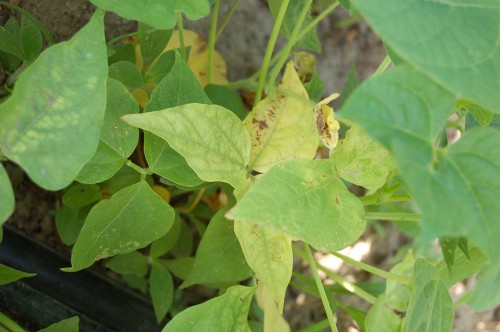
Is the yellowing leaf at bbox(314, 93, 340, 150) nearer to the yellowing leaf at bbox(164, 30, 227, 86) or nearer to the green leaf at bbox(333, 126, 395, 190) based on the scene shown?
the green leaf at bbox(333, 126, 395, 190)

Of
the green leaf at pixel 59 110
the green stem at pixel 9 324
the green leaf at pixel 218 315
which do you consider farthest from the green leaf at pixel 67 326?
the green leaf at pixel 59 110

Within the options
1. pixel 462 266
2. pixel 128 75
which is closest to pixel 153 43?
pixel 128 75

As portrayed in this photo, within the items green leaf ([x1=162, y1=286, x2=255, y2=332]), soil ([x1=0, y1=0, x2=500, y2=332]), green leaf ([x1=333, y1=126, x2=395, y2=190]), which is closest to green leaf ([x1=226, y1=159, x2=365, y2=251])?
green leaf ([x1=333, y1=126, x2=395, y2=190])

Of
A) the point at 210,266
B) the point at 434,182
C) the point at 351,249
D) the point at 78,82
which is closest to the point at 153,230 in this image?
the point at 210,266

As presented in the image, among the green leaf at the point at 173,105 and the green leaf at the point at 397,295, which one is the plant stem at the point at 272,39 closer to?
the green leaf at the point at 173,105

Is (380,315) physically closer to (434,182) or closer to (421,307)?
(421,307)

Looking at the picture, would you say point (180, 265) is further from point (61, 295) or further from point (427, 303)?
point (427, 303)
